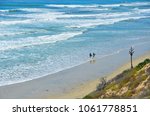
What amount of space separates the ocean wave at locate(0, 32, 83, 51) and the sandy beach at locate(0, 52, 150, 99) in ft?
39.8

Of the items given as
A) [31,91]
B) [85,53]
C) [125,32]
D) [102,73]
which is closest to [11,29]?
[125,32]

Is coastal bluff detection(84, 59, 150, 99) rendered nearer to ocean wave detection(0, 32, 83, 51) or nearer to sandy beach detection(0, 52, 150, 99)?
sandy beach detection(0, 52, 150, 99)

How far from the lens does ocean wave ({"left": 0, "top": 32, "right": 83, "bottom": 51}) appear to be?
1711 inches

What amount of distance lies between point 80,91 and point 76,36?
26746mm

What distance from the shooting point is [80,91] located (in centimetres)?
2608

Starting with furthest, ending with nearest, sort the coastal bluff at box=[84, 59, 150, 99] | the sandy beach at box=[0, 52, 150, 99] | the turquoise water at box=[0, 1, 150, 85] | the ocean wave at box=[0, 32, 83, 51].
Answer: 1. the ocean wave at box=[0, 32, 83, 51]
2. the turquoise water at box=[0, 1, 150, 85]
3. the sandy beach at box=[0, 52, 150, 99]
4. the coastal bluff at box=[84, 59, 150, 99]

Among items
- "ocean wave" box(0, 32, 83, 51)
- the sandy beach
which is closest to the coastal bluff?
the sandy beach

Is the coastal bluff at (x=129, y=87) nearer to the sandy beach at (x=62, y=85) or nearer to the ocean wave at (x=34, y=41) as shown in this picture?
the sandy beach at (x=62, y=85)

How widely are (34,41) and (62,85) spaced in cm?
2020

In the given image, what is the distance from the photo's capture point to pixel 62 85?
27766 millimetres

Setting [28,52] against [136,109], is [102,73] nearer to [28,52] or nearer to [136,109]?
[28,52]

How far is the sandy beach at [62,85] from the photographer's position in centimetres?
2548

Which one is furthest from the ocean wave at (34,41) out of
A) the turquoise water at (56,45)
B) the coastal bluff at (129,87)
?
the coastal bluff at (129,87)

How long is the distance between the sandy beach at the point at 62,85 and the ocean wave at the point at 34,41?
39.8 ft
